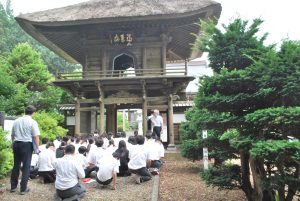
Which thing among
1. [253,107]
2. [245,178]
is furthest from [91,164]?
[253,107]

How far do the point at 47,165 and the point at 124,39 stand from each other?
29.6 ft

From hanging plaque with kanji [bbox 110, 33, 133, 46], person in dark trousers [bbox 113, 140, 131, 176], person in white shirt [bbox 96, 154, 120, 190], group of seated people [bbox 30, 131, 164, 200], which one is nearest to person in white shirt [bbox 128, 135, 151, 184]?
group of seated people [bbox 30, 131, 164, 200]

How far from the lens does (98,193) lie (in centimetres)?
639

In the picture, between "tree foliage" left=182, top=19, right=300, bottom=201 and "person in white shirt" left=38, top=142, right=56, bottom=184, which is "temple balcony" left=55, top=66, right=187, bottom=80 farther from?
"tree foliage" left=182, top=19, right=300, bottom=201

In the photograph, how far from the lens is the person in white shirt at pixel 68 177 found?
5.36 metres

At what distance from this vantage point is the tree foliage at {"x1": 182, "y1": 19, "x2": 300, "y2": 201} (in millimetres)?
4305

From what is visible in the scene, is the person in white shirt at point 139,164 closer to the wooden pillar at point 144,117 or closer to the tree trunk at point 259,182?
the tree trunk at point 259,182

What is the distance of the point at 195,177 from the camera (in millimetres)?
9211

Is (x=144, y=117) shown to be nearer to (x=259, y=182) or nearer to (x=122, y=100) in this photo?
(x=122, y=100)

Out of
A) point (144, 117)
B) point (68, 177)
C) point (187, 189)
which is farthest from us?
point (144, 117)

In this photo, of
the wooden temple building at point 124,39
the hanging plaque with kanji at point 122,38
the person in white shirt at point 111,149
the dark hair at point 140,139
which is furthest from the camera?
the hanging plaque with kanji at point 122,38

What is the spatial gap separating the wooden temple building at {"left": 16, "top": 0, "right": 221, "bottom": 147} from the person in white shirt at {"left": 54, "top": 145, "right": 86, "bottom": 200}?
8.67m

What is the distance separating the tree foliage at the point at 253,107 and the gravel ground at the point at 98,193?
57.8 inches

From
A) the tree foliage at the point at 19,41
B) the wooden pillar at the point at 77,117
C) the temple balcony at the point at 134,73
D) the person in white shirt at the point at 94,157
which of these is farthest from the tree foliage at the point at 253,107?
the tree foliage at the point at 19,41
